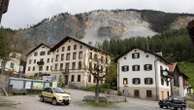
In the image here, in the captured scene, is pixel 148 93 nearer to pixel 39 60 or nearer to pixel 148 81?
pixel 148 81

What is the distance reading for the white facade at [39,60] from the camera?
7669 cm

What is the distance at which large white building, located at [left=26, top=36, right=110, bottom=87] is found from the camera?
65.6 m

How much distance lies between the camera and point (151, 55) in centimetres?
5328

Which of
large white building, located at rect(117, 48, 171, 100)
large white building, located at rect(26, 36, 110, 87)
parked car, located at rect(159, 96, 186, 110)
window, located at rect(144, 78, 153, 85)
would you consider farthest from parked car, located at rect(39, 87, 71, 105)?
large white building, located at rect(26, 36, 110, 87)

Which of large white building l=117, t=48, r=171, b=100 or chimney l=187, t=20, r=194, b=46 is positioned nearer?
chimney l=187, t=20, r=194, b=46

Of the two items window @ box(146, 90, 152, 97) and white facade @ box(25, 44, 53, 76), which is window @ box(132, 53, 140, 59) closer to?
window @ box(146, 90, 152, 97)

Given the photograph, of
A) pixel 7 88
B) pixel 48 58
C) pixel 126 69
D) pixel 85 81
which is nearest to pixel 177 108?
pixel 126 69

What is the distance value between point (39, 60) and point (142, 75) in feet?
123

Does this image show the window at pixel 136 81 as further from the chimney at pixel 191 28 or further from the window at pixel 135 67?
the chimney at pixel 191 28

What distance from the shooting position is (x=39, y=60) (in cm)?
7944

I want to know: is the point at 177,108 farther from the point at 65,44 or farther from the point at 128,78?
the point at 65,44

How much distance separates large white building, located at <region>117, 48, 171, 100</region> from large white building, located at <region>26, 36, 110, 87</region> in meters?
8.71

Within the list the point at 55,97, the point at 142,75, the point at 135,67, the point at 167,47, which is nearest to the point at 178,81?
the point at 142,75

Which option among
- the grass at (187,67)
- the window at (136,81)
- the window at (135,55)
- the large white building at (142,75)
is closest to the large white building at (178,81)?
the large white building at (142,75)
